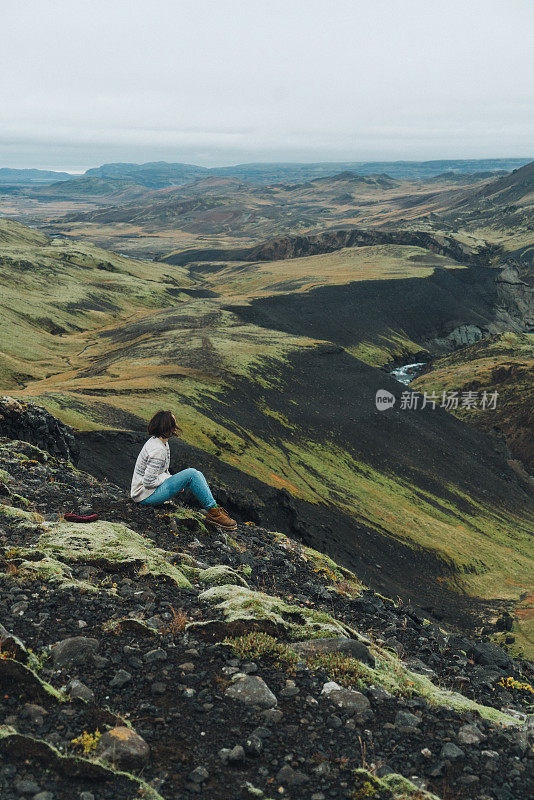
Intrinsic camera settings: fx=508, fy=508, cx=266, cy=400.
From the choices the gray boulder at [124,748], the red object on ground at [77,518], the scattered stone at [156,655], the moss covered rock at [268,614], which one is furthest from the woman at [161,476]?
the gray boulder at [124,748]

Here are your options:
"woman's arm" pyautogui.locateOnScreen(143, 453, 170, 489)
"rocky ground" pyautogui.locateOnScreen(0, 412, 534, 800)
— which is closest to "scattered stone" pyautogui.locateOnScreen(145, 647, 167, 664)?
"rocky ground" pyautogui.locateOnScreen(0, 412, 534, 800)

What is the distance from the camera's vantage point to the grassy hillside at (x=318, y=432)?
169 feet

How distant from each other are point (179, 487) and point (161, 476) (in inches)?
24.2

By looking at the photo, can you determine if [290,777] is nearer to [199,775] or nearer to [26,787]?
[199,775]

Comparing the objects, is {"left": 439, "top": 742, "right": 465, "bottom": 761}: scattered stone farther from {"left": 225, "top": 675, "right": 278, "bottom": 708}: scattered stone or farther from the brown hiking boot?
the brown hiking boot

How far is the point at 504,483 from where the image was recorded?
8369 cm

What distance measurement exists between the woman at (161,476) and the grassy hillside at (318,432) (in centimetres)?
2477

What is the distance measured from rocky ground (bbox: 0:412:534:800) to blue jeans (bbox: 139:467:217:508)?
1665mm

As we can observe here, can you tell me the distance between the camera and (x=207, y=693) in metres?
7.54

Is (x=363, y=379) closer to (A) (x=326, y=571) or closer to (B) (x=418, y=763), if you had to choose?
(A) (x=326, y=571)

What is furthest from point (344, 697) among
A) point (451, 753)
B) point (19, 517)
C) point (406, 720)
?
point (19, 517)

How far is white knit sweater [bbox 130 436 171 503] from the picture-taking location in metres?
14.0

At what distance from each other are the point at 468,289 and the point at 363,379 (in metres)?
123

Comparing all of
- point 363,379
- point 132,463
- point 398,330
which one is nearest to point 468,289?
point 398,330
